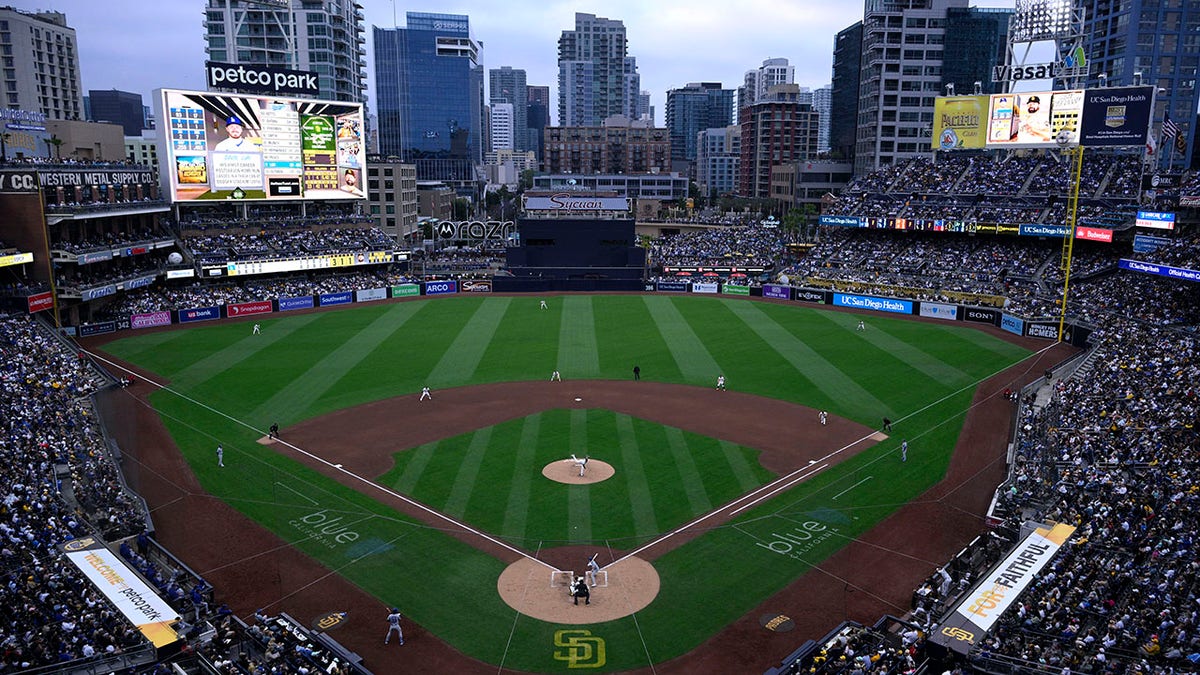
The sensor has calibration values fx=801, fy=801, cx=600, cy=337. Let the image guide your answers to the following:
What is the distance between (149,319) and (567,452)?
43.1 m

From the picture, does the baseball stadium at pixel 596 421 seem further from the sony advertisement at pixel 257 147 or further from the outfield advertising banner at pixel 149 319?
the outfield advertising banner at pixel 149 319

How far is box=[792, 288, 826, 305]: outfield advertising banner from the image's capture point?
72.5m

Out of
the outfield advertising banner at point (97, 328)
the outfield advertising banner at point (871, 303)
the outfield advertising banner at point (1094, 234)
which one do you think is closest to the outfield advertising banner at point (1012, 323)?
the outfield advertising banner at point (871, 303)

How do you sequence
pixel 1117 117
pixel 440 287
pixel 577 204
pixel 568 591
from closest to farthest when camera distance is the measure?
pixel 568 591 → pixel 1117 117 → pixel 440 287 → pixel 577 204

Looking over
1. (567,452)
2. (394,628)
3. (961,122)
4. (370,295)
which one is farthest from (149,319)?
(961,122)

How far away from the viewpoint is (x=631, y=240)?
82.6m

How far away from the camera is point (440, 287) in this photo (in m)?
79.8

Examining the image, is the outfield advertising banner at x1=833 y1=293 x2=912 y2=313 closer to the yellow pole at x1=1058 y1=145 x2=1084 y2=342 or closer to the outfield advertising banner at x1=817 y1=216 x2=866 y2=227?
the yellow pole at x1=1058 y1=145 x2=1084 y2=342

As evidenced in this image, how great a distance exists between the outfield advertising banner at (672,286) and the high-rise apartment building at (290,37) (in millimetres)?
66009

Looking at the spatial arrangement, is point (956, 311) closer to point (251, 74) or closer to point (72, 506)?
point (72, 506)

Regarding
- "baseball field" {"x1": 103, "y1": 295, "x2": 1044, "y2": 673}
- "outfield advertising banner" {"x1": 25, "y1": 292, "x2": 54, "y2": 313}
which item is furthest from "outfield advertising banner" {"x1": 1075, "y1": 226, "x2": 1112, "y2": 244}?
"outfield advertising banner" {"x1": 25, "y1": 292, "x2": 54, "y2": 313}

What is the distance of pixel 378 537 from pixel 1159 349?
38.4 meters

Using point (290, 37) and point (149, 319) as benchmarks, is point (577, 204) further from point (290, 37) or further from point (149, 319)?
point (290, 37)

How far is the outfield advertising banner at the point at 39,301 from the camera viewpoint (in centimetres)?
5099
